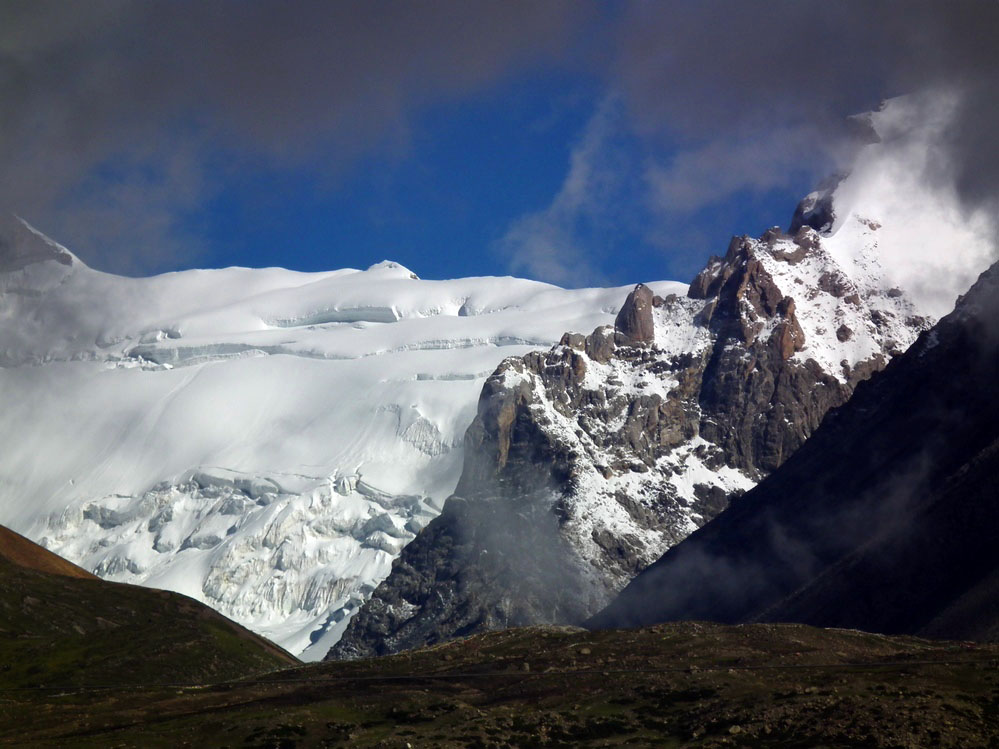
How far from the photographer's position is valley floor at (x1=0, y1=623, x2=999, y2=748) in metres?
113

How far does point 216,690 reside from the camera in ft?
495

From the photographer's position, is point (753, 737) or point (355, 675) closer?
point (753, 737)

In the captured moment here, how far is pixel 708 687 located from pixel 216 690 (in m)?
49.5

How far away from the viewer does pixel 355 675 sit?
506 ft

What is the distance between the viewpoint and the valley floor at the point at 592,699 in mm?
112812

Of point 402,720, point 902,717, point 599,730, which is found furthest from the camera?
point 402,720

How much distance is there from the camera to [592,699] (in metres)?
129

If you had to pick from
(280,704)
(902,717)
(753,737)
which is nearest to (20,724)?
(280,704)

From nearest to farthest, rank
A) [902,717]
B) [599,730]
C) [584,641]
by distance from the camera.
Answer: [902,717] → [599,730] → [584,641]

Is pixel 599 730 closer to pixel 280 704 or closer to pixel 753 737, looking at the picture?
pixel 753 737

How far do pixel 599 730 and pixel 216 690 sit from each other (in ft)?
150

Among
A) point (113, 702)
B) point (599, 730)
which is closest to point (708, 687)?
point (599, 730)

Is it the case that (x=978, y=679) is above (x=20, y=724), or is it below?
below

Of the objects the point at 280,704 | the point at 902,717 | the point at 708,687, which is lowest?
the point at 902,717
